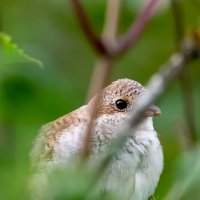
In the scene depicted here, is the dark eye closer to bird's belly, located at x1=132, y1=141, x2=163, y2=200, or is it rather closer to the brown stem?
bird's belly, located at x1=132, y1=141, x2=163, y2=200

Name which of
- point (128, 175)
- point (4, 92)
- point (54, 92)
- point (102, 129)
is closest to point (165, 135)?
point (102, 129)

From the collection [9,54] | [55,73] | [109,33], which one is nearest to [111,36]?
[109,33]

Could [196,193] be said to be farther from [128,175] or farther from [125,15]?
[125,15]

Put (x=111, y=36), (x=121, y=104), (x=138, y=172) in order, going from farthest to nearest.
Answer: (x=121, y=104)
(x=138, y=172)
(x=111, y=36)

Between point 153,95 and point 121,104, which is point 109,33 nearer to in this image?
point 153,95

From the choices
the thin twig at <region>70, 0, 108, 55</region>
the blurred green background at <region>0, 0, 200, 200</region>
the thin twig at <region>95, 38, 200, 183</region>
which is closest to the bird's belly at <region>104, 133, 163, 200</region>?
the blurred green background at <region>0, 0, 200, 200</region>

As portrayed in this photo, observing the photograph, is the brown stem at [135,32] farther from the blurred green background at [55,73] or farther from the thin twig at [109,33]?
the blurred green background at [55,73]

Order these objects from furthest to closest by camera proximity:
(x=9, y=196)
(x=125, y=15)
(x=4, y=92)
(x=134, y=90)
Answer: (x=125, y=15), (x=134, y=90), (x=4, y=92), (x=9, y=196)
